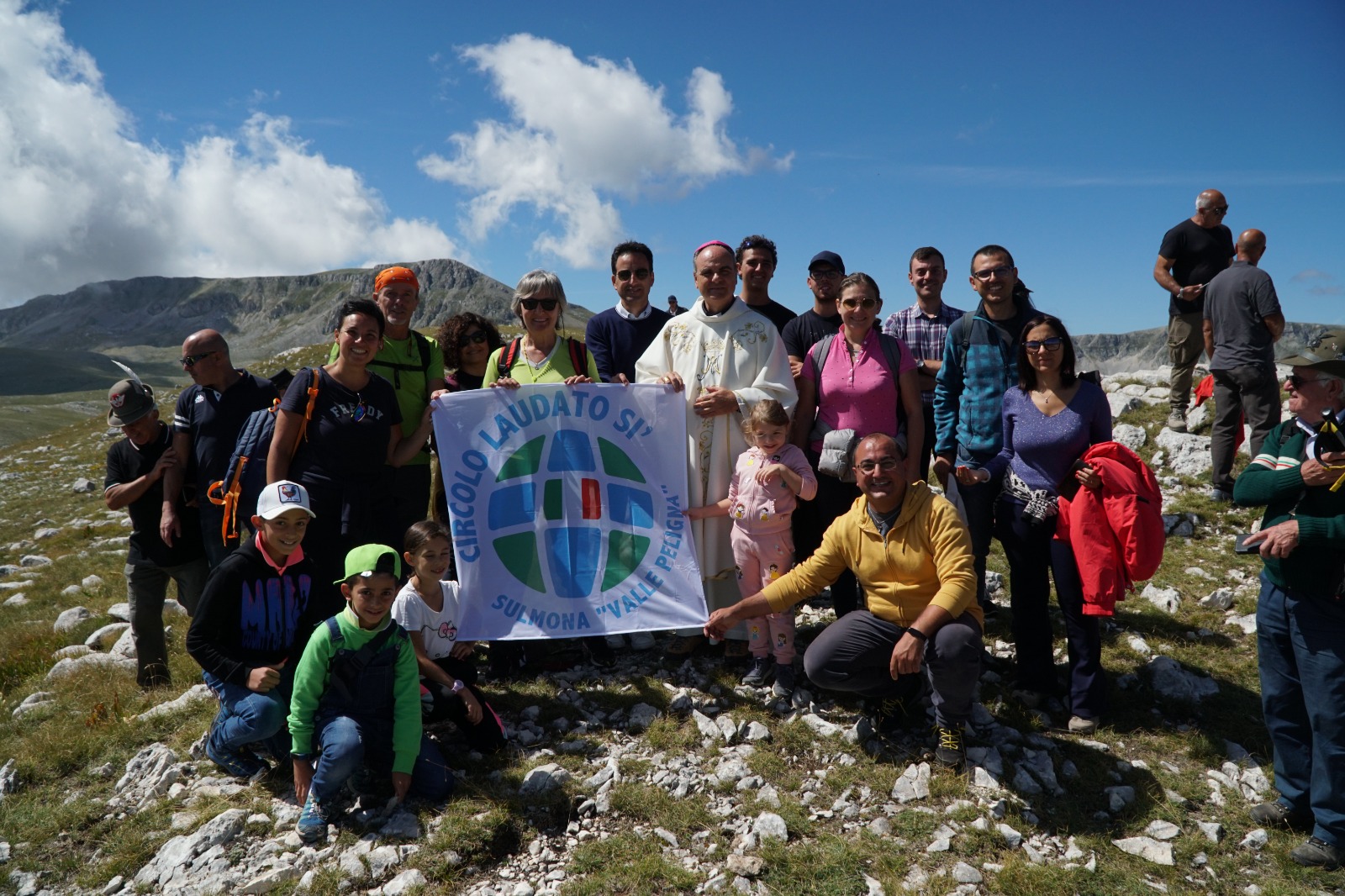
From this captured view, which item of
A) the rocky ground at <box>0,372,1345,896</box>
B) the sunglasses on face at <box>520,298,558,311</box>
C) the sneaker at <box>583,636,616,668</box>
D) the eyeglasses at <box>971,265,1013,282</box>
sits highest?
the eyeglasses at <box>971,265,1013,282</box>

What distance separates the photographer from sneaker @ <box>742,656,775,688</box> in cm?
690

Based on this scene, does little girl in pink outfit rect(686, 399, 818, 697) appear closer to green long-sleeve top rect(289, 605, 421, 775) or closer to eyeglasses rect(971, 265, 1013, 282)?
eyeglasses rect(971, 265, 1013, 282)

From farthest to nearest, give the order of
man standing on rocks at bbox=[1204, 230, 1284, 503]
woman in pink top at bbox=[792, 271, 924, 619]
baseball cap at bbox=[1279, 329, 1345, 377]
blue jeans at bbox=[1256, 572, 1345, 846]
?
man standing on rocks at bbox=[1204, 230, 1284, 503]
woman in pink top at bbox=[792, 271, 924, 619]
blue jeans at bbox=[1256, 572, 1345, 846]
baseball cap at bbox=[1279, 329, 1345, 377]

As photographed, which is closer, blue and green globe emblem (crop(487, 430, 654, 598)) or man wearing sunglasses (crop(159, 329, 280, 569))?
blue and green globe emblem (crop(487, 430, 654, 598))

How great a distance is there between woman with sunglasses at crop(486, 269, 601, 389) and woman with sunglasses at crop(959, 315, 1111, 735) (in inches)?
150

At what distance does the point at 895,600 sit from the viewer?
587 cm

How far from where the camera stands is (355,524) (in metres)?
6.34

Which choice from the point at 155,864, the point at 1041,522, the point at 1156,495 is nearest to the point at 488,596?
the point at 155,864

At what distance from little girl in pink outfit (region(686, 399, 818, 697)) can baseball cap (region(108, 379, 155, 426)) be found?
18.1 feet

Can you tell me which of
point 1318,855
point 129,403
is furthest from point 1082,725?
point 129,403

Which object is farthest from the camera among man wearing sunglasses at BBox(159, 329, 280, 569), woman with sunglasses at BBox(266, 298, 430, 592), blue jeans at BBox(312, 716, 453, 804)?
man wearing sunglasses at BBox(159, 329, 280, 569)

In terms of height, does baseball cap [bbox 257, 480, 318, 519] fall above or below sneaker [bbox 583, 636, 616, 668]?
above

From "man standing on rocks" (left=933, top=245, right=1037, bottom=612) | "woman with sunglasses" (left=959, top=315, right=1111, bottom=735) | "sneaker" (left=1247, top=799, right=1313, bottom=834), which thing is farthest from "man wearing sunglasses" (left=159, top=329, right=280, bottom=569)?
"sneaker" (left=1247, top=799, right=1313, bottom=834)

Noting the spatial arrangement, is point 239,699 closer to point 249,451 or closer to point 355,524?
point 355,524
